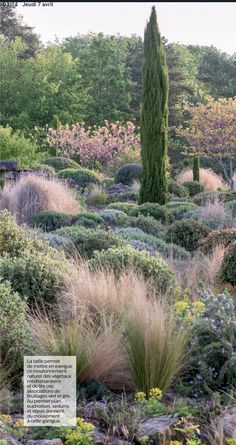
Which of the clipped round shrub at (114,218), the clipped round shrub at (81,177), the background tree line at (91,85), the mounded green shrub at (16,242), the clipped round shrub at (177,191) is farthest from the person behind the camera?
the background tree line at (91,85)

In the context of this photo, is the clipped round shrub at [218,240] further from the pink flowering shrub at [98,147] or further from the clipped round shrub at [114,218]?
the pink flowering shrub at [98,147]

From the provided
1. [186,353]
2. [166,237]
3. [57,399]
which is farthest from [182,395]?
[166,237]

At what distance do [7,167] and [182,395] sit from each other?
12481 mm

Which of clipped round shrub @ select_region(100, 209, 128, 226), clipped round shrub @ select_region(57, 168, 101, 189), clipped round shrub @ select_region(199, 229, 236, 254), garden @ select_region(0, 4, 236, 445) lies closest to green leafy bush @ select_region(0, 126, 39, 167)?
clipped round shrub @ select_region(57, 168, 101, 189)

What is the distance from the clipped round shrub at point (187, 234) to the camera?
10.4 meters

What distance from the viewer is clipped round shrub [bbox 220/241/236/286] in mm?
7133

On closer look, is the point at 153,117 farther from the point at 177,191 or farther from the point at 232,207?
the point at 232,207

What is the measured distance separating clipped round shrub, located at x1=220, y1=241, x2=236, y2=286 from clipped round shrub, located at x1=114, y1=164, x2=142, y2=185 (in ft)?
43.4

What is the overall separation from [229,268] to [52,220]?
15.2 ft

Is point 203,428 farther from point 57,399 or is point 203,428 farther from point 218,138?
point 218,138

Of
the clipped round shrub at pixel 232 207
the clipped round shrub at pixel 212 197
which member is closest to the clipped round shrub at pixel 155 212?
the clipped round shrub at pixel 232 207

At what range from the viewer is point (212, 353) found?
476 centimetres

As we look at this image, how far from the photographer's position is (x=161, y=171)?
1652cm

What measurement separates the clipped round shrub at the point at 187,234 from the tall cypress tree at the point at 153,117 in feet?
18.5
